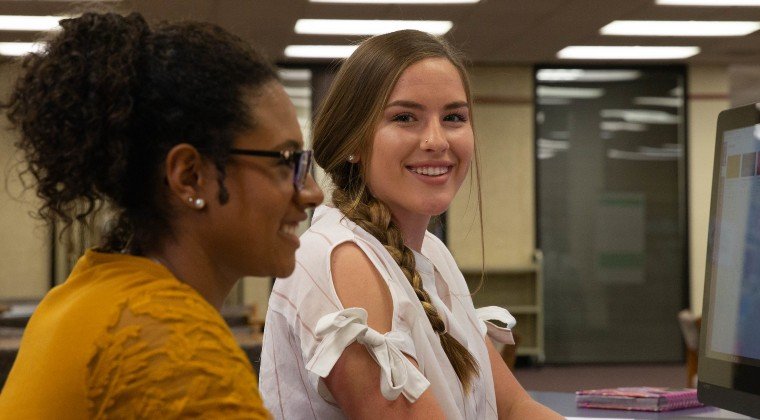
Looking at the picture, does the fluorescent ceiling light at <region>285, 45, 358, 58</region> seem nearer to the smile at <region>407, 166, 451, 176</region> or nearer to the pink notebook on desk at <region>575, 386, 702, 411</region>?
the pink notebook on desk at <region>575, 386, 702, 411</region>

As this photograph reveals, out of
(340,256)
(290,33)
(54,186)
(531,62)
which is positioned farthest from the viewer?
(531,62)

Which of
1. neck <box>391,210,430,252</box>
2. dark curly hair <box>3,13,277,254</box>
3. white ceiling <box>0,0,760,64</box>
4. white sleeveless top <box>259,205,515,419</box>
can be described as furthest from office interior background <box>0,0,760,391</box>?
dark curly hair <box>3,13,277,254</box>

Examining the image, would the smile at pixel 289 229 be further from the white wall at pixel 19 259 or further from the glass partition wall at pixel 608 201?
the white wall at pixel 19 259

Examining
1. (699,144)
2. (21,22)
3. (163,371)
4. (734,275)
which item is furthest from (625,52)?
(163,371)

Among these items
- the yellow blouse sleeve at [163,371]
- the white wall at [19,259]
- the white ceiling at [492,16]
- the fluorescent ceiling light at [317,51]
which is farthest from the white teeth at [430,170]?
the white wall at [19,259]

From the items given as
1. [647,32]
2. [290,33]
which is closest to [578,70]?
[647,32]

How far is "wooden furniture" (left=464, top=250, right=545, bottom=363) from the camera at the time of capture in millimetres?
10172

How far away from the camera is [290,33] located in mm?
8859

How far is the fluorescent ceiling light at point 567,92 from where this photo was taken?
10.4 meters

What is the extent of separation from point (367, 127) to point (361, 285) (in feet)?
0.99

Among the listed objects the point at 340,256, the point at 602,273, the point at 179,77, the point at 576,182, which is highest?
the point at 179,77

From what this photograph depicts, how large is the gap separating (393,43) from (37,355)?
0.92 meters

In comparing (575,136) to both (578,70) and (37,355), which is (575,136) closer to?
(578,70)

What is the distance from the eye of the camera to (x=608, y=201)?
1037 cm
